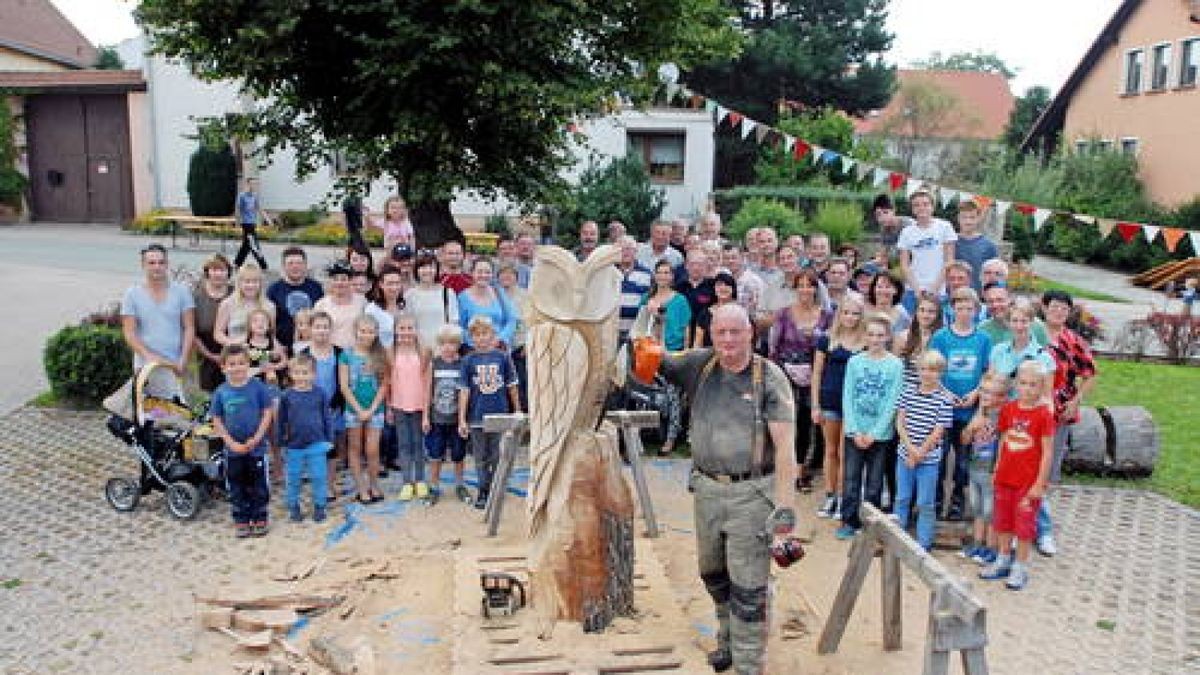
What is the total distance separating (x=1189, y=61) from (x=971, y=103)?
26561 millimetres

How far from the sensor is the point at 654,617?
5.25 meters

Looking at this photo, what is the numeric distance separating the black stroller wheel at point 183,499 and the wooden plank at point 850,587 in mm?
4554

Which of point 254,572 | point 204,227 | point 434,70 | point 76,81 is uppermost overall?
point 76,81

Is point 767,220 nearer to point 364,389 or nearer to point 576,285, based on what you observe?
point 364,389

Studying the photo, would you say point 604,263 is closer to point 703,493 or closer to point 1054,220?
point 703,493

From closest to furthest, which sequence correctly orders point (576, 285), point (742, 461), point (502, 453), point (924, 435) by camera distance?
point (742, 461) → point (576, 285) → point (924, 435) → point (502, 453)

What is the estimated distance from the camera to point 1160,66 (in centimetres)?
2742

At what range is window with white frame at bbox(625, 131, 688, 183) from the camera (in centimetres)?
2561

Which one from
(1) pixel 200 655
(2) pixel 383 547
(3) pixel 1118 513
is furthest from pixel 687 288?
(1) pixel 200 655

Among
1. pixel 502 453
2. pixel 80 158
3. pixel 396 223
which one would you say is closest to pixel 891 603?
pixel 502 453

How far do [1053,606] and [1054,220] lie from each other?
23.4m

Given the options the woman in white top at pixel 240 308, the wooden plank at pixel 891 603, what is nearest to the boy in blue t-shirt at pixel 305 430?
the woman in white top at pixel 240 308

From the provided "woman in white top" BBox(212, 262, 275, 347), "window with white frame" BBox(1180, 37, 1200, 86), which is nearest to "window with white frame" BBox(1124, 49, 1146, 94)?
"window with white frame" BBox(1180, 37, 1200, 86)

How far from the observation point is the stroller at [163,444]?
23.1ft
